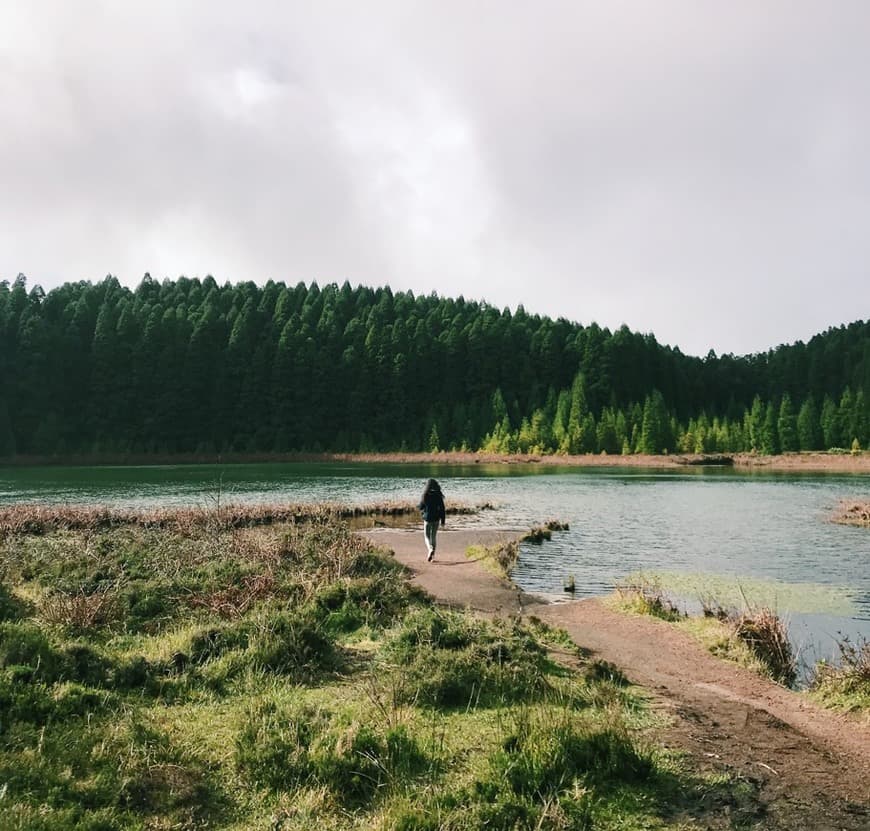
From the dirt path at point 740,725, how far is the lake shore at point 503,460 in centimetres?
8484

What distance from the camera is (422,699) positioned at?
911 cm

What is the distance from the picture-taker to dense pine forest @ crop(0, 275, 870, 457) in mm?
122312

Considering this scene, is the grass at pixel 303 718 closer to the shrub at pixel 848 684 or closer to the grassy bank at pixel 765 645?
the shrub at pixel 848 684

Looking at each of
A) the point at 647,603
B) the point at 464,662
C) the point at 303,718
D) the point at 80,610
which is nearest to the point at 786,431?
the point at 647,603

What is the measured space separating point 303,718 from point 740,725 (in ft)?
18.2

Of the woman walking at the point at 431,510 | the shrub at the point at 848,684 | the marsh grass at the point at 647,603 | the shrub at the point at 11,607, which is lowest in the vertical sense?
the marsh grass at the point at 647,603

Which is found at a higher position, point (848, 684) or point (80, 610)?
point (80, 610)

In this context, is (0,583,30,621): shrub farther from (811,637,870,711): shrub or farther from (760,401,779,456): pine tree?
(760,401,779,456): pine tree

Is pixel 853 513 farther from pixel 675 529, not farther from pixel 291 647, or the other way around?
pixel 291 647

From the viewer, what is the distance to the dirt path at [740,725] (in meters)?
6.78

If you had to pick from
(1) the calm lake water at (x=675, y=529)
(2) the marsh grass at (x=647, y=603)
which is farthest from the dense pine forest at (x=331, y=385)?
(2) the marsh grass at (x=647, y=603)

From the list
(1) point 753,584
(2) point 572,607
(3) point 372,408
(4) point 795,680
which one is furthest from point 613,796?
(3) point 372,408

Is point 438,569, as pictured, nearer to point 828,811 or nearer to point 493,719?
point 493,719

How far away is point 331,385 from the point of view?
14650cm
